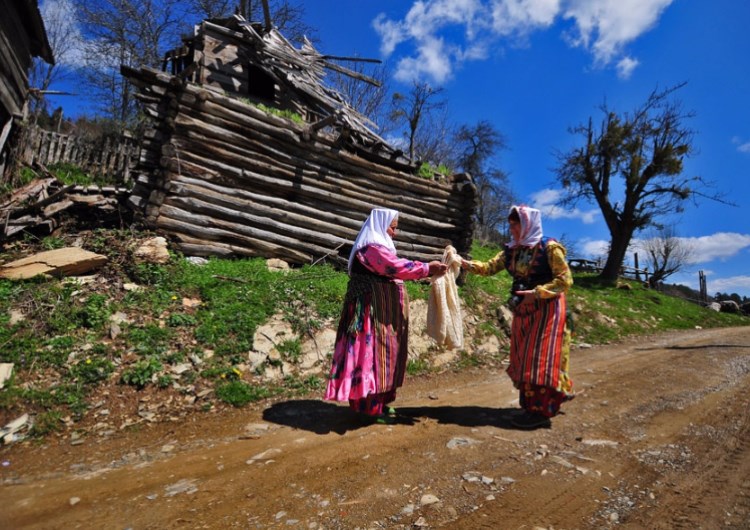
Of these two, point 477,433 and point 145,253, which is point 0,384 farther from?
point 477,433

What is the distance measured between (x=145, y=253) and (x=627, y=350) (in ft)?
29.0

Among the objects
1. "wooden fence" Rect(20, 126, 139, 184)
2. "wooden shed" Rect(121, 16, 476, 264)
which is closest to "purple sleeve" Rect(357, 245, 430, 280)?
"wooden shed" Rect(121, 16, 476, 264)

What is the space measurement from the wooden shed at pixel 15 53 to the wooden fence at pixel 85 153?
2.76 feet

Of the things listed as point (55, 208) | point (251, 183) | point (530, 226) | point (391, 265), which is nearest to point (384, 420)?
point (391, 265)

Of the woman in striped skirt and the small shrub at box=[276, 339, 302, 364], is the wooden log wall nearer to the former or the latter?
the small shrub at box=[276, 339, 302, 364]

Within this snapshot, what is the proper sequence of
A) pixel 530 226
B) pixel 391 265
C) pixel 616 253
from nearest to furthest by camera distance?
→ pixel 391 265
pixel 530 226
pixel 616 253

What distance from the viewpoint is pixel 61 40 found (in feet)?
65.5

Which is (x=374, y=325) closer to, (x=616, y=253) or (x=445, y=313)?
(x=445, y=313)

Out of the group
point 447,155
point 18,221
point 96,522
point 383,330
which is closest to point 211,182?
point 18,221

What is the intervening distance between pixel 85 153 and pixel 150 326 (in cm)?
1024

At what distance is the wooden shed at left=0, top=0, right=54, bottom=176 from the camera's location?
9.45 m

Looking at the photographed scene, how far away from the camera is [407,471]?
2.72 meters

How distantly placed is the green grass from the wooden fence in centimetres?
713

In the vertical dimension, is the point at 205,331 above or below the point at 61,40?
below
